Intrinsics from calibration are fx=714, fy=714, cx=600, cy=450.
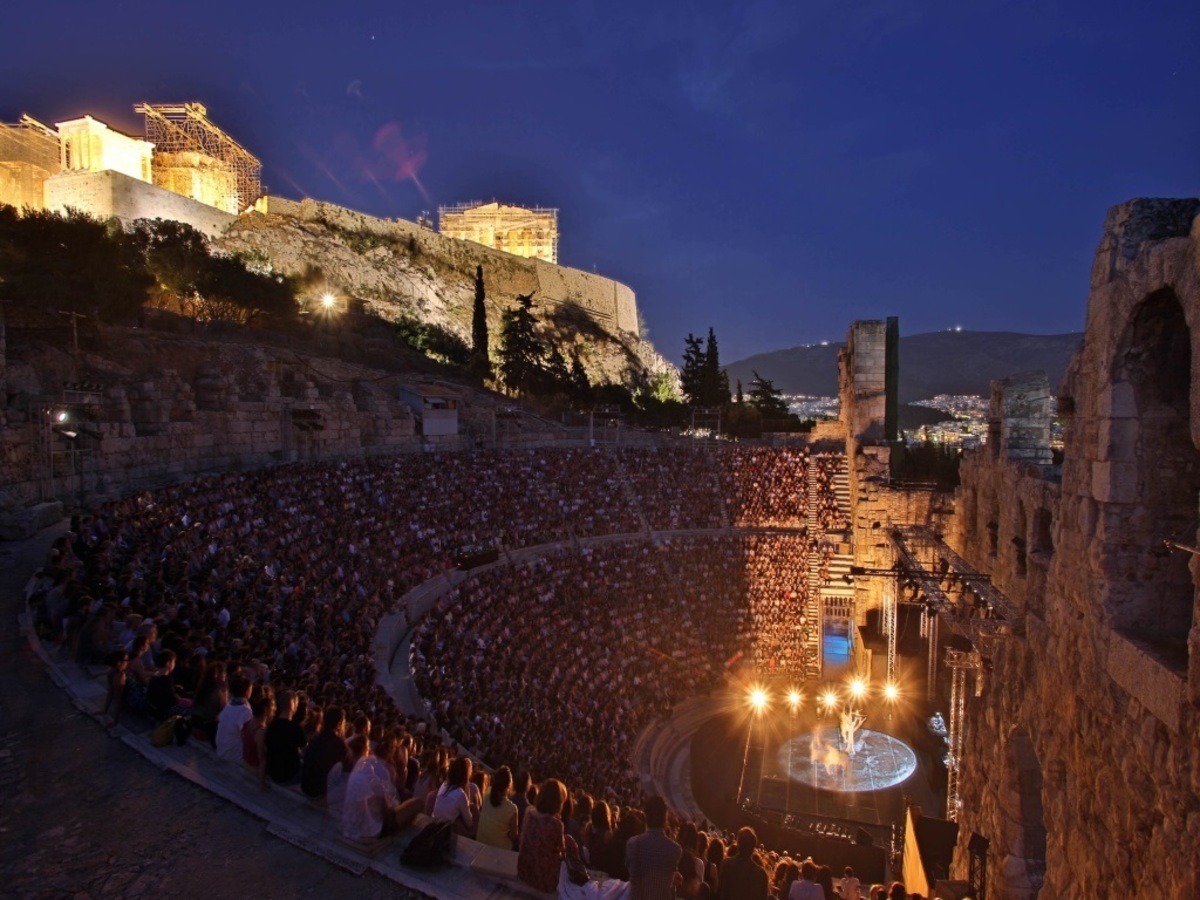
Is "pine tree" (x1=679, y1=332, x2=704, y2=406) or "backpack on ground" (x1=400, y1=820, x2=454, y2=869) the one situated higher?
"pine tree" (x1=679, y1=332, x2=704, y2=406)

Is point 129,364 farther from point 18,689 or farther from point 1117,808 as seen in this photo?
point 1117,808

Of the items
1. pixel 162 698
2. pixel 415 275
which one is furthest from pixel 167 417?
pixel 415 275

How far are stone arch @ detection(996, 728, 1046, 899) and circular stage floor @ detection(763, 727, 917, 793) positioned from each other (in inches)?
257

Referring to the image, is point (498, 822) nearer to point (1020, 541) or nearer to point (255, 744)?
point (255, 744)

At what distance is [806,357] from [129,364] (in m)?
147

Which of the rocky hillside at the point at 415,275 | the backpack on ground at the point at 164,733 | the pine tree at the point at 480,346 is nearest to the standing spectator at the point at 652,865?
the backpack on ground at the point at 164,733

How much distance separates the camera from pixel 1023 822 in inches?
331

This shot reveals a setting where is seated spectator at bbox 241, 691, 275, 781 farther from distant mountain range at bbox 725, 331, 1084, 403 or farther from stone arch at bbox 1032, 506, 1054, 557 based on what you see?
distant mountain range at bbox 725, 331, 1084, 403

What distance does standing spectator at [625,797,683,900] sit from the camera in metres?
4.00

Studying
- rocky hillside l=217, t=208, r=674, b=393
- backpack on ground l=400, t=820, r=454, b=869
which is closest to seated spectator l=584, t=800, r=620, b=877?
backpack on ground l=400, t=820, r=454, b=869

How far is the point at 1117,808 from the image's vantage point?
5316 millimetres

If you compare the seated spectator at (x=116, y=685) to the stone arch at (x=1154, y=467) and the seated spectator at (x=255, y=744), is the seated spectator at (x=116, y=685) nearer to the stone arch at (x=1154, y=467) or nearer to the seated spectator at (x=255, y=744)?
the seated spectator at (x=255, y=744)

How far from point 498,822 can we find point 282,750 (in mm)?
1744

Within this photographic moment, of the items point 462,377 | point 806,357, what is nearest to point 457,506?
point 462,377
